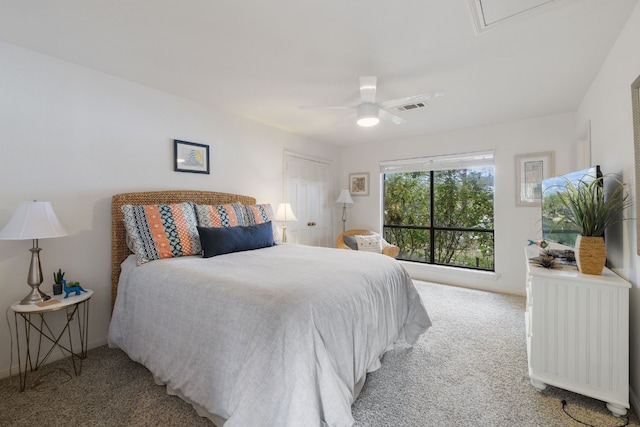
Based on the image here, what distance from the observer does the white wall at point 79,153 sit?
2.07 metres

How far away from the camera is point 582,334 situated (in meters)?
1.72

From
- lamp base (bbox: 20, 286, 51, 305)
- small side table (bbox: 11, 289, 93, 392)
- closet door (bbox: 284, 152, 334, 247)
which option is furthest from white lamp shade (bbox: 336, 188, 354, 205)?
lamp base (bbox: 20, 286, 51, 305)

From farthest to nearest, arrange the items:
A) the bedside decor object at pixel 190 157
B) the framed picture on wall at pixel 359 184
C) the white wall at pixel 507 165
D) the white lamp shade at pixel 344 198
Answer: the framed picture on wall at pixel 359 184 → the white lamp shade at pixel 344 198 → the white wall at pixel 507 165 → the bedside decor object at pixel 190 157

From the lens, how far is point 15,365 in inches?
81.8

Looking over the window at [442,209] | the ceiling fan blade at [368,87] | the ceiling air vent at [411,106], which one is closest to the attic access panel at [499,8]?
the ceiling fan blade at [368,87]

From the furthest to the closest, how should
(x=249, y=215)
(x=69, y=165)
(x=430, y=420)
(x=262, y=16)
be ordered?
(x=249, y=215)
(x=69, y=165)
(x=262, y=16)
(x=430, y=420)

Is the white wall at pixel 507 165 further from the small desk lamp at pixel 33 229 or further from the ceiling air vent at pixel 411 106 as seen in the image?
the small desk lamp at pixel 33 229

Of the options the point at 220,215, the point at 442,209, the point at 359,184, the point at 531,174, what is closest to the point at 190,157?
the point at 220,215

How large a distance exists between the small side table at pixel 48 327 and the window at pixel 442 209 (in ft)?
14.4

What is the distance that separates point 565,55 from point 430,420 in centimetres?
279

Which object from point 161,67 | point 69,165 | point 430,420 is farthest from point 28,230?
point 430,420

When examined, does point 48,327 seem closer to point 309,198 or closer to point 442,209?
point 309,198

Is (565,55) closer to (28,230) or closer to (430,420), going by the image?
(430,420)

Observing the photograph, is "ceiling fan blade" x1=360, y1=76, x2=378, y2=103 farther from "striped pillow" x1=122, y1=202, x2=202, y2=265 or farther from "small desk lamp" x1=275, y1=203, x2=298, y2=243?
"striped pillow" x1=122, y1=202, x2=202, y2=265
